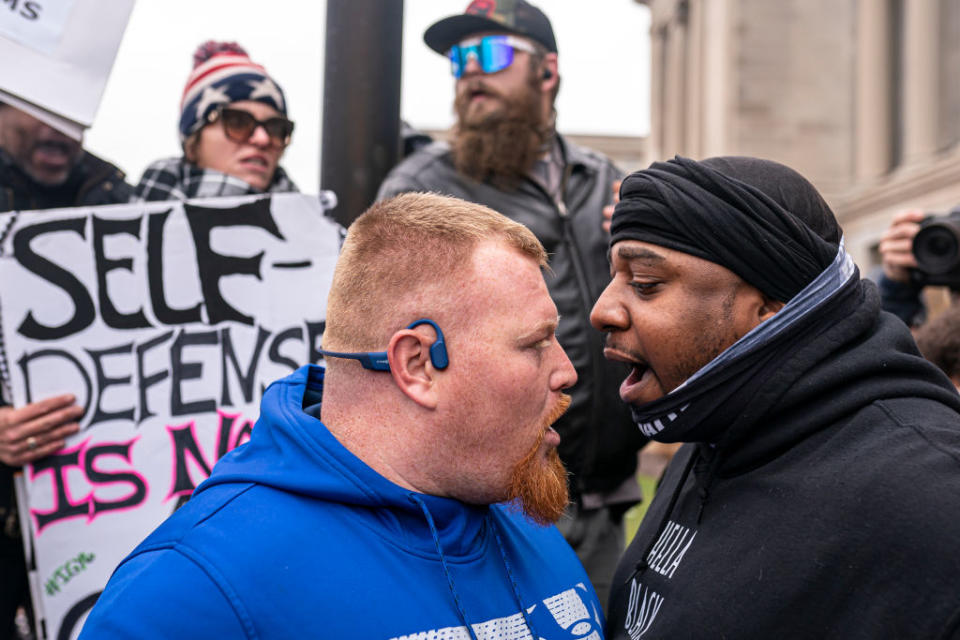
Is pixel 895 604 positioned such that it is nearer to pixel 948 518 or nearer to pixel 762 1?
pixel 948 518

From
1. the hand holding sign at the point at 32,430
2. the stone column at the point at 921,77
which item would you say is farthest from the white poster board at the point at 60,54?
the stone column at the point at 921,77

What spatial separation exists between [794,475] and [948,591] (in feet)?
1.21

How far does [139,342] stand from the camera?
3.28 metres

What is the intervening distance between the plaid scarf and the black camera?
2.37 metres

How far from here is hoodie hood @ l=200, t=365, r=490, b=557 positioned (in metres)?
1.89

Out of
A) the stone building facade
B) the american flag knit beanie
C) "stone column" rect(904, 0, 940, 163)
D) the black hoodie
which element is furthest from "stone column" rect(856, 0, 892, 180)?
the black hoodie

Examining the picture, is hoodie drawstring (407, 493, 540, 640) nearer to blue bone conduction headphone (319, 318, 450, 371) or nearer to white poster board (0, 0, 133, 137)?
blue bone conduction headphone (319, 318, 450, 371)

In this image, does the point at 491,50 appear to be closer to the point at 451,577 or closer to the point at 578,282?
the point at 578,282

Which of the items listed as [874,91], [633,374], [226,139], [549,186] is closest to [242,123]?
[226,139]

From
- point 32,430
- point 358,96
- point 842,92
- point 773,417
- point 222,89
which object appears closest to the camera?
point 773,417

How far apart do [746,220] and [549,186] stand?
6.26 ft

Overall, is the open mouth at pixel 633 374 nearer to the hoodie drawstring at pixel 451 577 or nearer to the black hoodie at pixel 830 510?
the black hoodie at pixel 830 510

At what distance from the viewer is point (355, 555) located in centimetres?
184

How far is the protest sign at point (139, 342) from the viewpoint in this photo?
3127 mm
